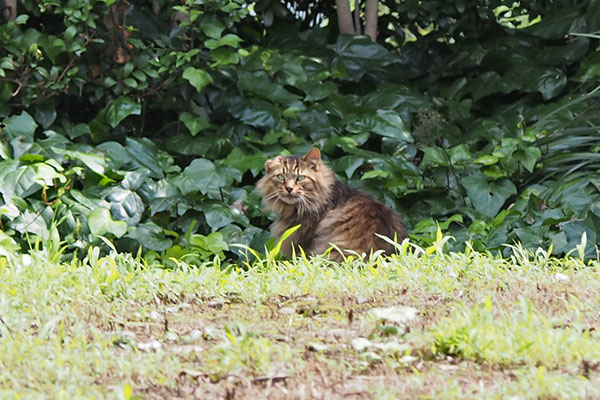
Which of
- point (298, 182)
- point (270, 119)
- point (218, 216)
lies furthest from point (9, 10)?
point (298, 182)

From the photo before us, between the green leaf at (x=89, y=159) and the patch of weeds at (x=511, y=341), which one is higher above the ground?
the patch of weeds at (x=511, y=341)

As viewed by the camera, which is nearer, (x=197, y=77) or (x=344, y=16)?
(x=197, y=77)

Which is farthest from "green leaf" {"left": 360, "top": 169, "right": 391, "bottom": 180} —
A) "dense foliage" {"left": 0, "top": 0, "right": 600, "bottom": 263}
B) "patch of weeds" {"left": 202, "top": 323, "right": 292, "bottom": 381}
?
"patch of weeds" {"left": 202, "top": 323, "right": 292, "bottom": 381}

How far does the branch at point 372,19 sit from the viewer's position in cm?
846

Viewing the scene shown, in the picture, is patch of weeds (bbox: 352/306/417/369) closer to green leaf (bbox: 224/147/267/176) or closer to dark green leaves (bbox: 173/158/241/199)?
dark green leaves (bbox: 173/158/241/199)

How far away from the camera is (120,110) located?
7047 mm

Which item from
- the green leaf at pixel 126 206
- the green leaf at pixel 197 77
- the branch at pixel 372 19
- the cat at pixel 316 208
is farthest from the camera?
the branch at pixel 372 19

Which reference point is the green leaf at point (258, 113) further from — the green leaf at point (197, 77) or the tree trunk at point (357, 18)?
the tree trunk at point (357, 18)

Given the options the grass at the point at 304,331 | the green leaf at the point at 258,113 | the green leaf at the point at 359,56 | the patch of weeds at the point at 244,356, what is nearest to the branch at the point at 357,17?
the green leaf at the point at 359,56

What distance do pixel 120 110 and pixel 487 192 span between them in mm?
3105

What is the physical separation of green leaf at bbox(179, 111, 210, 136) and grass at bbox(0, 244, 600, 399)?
9.79 feet

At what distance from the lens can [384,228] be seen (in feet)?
17.4

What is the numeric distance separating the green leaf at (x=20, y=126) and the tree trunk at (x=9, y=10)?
1043mm

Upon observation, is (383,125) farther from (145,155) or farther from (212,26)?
(145,155)
